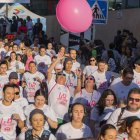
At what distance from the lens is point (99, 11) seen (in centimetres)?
1360

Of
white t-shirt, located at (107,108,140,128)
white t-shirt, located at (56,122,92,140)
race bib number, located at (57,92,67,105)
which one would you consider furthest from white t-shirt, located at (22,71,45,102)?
white t-shirt, located at (107,108,140,128)

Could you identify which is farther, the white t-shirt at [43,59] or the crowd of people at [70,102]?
the white t-shirt at [43,59]

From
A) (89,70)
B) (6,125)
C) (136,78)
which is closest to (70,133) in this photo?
(6,125)

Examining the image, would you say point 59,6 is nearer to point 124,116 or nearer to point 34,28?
point 124,116

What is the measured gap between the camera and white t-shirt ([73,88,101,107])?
29.9 ft

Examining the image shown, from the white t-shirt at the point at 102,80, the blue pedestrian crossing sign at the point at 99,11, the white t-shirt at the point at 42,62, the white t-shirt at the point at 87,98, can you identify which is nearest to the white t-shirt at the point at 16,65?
the white t-shirt at the point at 42,62

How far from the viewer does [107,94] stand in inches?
318

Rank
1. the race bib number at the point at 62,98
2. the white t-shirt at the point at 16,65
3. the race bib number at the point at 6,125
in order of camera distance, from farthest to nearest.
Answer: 1. the white t-shirt at the point at 16,65
2. the race bib number at the point at 62,98
3. the race bib number at the point at 6,125

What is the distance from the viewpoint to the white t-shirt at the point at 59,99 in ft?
30.2

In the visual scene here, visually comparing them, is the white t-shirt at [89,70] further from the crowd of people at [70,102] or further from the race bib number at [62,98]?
the race bib number at [62,98]

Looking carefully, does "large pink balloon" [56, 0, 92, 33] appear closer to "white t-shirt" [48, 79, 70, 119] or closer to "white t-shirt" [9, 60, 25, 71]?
"white t-shirt" [48, 79, 70, 119]

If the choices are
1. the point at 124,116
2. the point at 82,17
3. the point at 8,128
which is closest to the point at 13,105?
the point at 8,128

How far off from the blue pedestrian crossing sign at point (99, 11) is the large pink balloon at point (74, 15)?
3381 millimetres

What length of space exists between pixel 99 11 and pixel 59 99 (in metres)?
4.87
